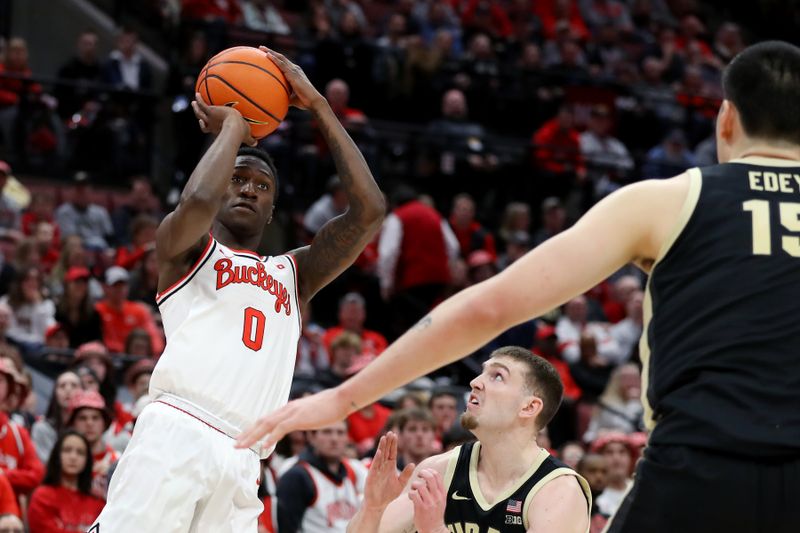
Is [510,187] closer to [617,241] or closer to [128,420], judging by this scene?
[128,420]

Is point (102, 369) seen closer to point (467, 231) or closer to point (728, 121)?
point (467, 231)


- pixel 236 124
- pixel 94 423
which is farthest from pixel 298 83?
pixel 94 423

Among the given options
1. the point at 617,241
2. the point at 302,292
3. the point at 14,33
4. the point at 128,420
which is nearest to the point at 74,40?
the point at 14,33

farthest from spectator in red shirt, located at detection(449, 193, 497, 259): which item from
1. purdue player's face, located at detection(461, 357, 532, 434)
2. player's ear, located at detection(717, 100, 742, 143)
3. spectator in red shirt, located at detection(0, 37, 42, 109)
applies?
player's ear, located at detection(717, 100, 742, 143)

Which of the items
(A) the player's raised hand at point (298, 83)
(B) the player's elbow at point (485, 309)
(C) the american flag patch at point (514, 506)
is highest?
(B) the player's elbow at point (485, 309)

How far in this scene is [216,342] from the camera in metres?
5.07

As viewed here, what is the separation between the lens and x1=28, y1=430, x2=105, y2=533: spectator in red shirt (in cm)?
845

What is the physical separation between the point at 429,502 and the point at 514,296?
212 cm

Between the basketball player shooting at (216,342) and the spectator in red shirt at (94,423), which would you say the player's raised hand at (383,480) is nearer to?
the basketball player shooting at (216,342)

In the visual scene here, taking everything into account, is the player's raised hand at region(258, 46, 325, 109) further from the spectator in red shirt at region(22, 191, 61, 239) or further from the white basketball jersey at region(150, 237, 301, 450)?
the spectator in red shirt at region(22, 191, 61, 239)

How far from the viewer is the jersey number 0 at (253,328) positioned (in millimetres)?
5156

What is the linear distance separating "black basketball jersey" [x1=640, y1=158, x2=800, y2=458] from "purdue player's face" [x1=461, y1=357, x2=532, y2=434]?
278 cm

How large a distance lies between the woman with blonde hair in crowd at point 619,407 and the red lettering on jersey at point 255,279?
23.1ft

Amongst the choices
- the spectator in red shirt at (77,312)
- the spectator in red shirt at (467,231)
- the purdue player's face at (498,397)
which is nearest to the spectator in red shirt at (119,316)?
the spectator in red shirt at (77,312)
